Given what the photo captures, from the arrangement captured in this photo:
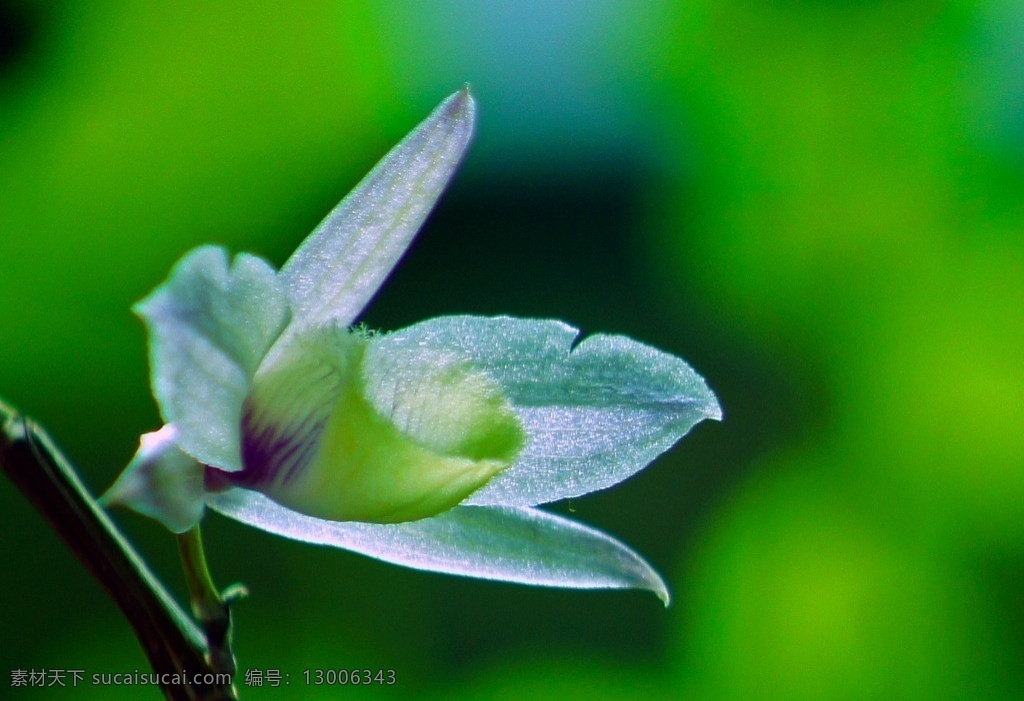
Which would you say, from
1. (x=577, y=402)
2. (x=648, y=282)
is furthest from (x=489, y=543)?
(x=648, y=282)

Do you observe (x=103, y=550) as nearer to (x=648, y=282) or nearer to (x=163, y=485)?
(x=163, y=485)

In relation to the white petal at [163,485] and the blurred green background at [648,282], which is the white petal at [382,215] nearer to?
the white petal at [163,485]

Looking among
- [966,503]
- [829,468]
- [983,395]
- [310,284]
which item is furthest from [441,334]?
[983,395]

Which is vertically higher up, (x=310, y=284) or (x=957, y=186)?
(x=310, y=284)

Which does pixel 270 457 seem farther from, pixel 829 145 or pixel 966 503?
pixel 829 145

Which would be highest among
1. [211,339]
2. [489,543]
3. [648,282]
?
[211,339]
